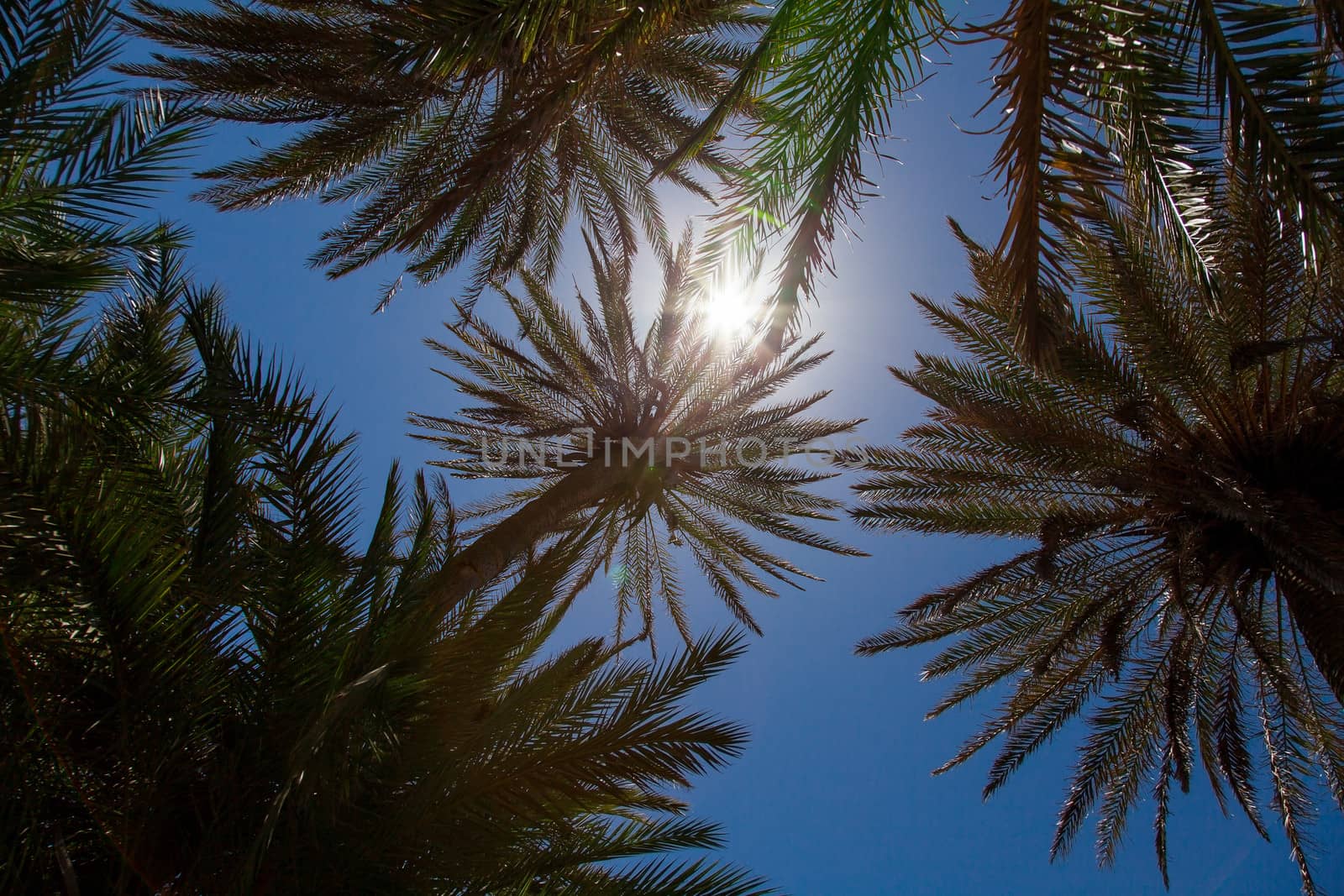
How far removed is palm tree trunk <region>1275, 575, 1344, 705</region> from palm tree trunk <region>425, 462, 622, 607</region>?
5805mm

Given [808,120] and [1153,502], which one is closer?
[808,120]

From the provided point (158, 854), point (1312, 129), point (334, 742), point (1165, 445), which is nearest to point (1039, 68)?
point (1312, 129)

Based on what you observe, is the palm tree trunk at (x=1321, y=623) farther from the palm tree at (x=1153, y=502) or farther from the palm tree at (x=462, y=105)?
the palm tree at (x=462, y=105)

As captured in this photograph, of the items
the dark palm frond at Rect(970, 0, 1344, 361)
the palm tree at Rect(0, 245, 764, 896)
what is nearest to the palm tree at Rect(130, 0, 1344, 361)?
the dark palm frond at Rect(970, 0, 1344, 361)

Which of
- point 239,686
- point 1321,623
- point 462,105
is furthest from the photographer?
point 462,105

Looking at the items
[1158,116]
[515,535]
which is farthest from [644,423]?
[1158,116]

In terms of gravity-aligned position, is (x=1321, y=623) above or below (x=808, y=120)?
below

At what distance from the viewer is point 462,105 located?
273 inches

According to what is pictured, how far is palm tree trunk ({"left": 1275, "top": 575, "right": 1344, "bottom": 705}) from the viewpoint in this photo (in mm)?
5090

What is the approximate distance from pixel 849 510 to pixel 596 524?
243 cm

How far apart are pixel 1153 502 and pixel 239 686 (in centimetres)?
664

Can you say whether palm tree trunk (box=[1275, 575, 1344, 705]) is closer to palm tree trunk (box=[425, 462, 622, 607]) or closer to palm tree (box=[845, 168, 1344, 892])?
palm tree (box=[845, 168, 1344, 892])

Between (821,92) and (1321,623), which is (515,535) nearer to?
(821,92)

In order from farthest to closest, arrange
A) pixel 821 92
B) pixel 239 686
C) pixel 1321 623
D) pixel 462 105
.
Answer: pixel 462 105, pixel 1321 623, pixel 821 92, pixel 239 686
